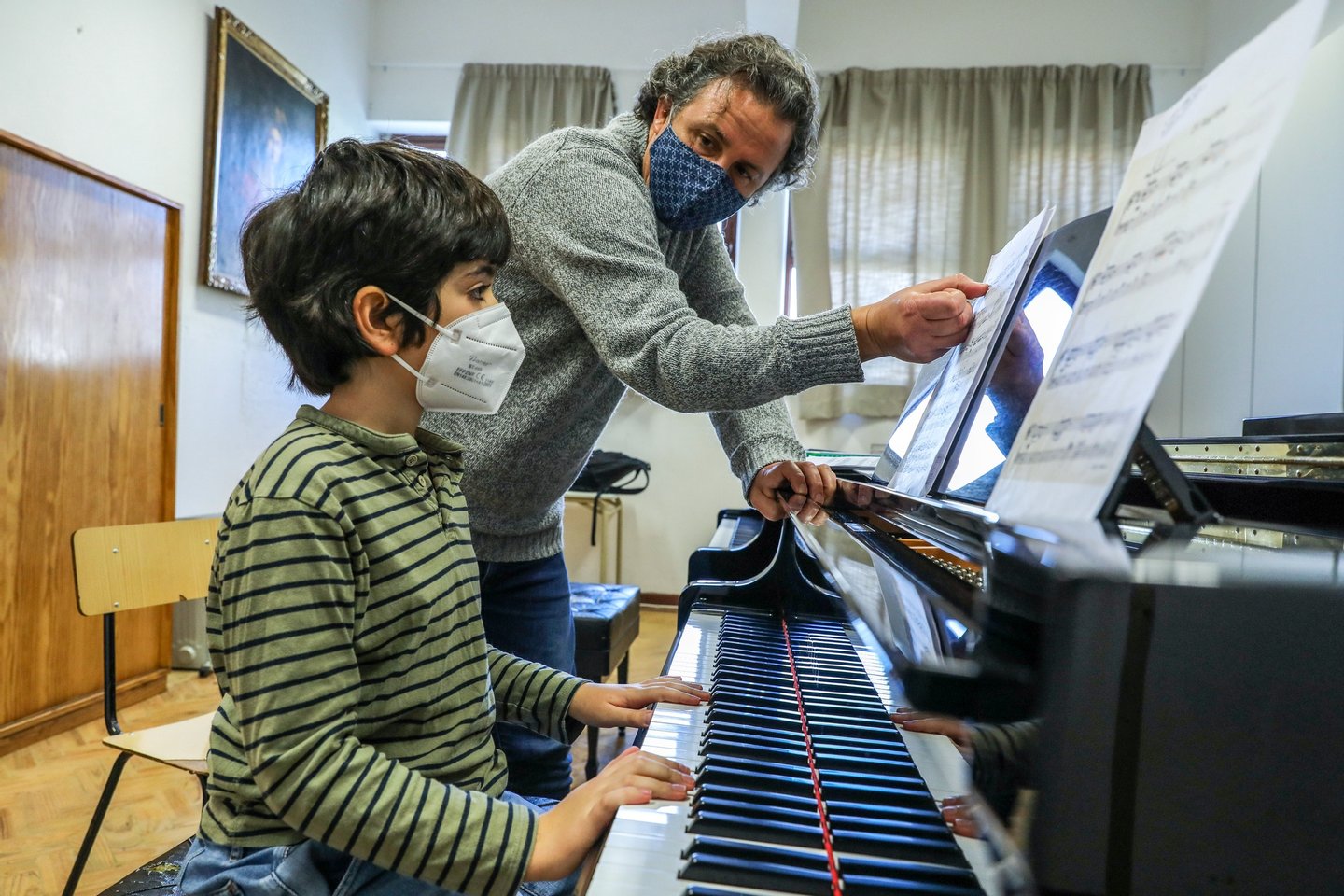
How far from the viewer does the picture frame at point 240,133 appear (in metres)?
3.77

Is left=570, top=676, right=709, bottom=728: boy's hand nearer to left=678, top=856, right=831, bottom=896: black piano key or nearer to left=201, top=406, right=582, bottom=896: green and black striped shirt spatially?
left=201, top=406, right=582, bottom=896: green and black striped shirt

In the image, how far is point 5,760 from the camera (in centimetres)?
261

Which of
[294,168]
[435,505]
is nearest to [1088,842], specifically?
[435,505]

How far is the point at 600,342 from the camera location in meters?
1.10

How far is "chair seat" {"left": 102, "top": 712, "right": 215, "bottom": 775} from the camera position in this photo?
150 cm

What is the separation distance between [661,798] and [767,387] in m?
0.48

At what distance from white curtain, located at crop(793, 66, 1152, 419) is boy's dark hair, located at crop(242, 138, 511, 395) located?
4142 mm

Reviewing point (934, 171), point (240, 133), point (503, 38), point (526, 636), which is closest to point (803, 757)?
point (526, 636)

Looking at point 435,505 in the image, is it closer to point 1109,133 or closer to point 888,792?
point 888,792

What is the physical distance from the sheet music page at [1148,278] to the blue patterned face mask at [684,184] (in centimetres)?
74

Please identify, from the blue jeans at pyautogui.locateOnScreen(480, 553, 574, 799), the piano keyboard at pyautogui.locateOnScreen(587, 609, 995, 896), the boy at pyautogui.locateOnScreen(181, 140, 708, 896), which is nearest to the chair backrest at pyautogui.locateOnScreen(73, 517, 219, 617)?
the blue jeans at pyautogui.locateOnScreen(480, 553, 574, 799)

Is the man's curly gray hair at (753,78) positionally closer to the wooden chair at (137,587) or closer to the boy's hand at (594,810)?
the boy's hand at (594,810)

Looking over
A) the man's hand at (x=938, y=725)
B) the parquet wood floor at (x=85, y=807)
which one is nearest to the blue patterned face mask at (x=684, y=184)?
the man's hand at (x=938, y=725)

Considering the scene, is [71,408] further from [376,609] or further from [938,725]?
[938,725]
